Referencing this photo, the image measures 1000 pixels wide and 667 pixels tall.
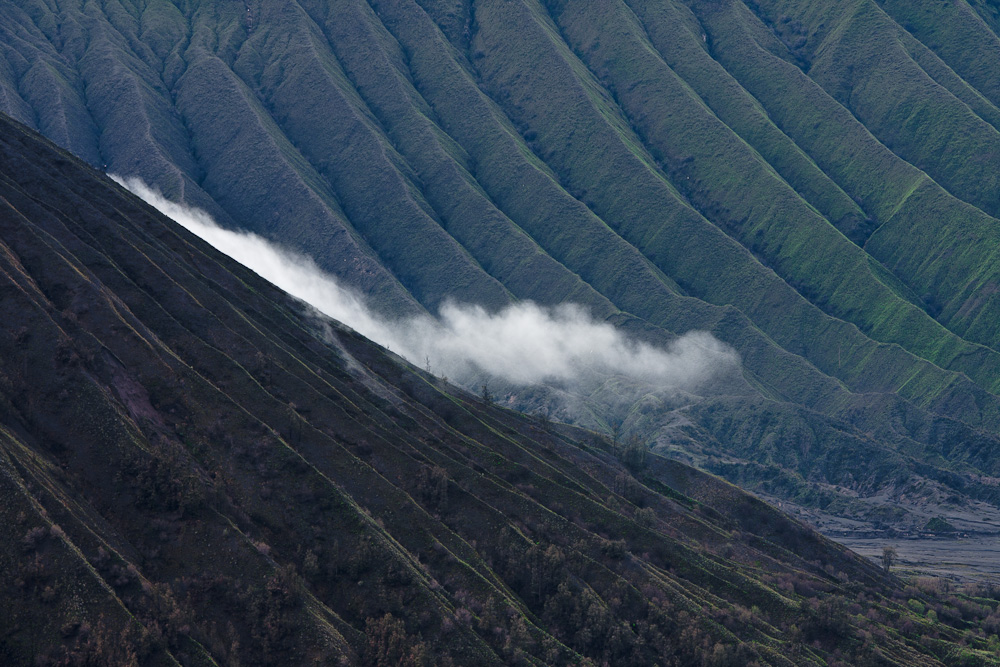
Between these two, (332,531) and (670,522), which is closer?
(332,531)

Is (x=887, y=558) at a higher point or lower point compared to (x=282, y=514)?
higher

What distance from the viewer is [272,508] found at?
2378 inches

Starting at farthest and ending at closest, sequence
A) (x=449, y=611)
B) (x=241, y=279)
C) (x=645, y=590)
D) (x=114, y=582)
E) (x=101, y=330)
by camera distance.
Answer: (x=241, y=279) → (x=645, y=590) → (x=101, y=330) → (x=449, y=611) → (x=114, y=582)

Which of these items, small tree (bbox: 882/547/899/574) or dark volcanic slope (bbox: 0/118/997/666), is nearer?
dark volcanic slope (bbox: 0/118/997/666)

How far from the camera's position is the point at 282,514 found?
198 feet

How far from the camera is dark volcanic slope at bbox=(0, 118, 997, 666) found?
48.8 metres

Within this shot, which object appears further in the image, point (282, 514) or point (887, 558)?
point (887, 558)

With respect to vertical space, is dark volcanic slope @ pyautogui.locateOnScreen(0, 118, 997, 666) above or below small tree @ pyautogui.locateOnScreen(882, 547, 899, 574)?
below

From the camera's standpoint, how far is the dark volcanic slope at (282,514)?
48.8 meters

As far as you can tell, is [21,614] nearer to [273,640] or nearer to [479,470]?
[273,640]

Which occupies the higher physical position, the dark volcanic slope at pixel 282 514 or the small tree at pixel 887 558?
the small tree at pixel 887 558

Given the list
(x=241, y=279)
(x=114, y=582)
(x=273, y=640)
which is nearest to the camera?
(x=114, y=582)

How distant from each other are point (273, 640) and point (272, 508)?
11.5 meters

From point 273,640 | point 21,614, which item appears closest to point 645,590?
point 273,640
